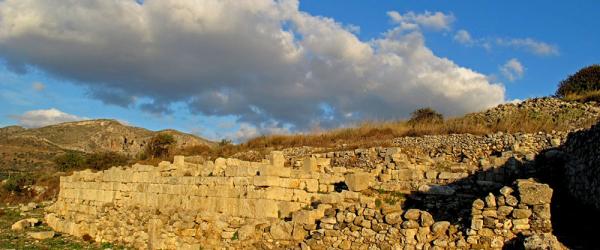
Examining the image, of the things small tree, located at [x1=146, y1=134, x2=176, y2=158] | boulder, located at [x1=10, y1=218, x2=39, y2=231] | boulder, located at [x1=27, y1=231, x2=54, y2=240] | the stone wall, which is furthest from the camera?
small tree, located at [x1=146, y1=134, x2=176, y2=158]

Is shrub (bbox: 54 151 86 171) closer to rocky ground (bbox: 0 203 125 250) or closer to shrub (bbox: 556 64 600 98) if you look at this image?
rocky ground (bbox: 0 203 125 250)

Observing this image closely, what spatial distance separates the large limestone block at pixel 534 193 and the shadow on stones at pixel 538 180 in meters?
0.63

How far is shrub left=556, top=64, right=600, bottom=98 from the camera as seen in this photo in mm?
29656

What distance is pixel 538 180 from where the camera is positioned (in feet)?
32.6

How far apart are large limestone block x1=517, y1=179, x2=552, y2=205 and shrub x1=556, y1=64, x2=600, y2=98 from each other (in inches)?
964

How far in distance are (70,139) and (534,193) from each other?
3319 inches

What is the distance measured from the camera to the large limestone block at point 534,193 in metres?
7.86

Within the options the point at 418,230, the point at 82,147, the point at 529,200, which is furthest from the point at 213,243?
the point at 82,147

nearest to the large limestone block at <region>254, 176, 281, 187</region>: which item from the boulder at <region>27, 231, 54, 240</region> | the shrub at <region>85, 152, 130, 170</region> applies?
the boulder at <region>27, 231, 54, 240</region>

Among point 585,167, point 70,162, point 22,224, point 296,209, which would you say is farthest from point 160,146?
point 585,167

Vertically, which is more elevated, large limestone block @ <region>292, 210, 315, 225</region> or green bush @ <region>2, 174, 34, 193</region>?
green bush @ <region>2, 174, 34, 193</region>

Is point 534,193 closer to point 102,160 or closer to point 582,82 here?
point 582,82

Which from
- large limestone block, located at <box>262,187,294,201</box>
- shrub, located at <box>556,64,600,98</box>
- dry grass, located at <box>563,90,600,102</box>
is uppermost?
shrub, located at <box>556,64,600,98</box>

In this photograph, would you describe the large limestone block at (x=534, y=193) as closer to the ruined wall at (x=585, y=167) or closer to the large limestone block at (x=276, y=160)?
the ruined wall at (x=585, y=167)
